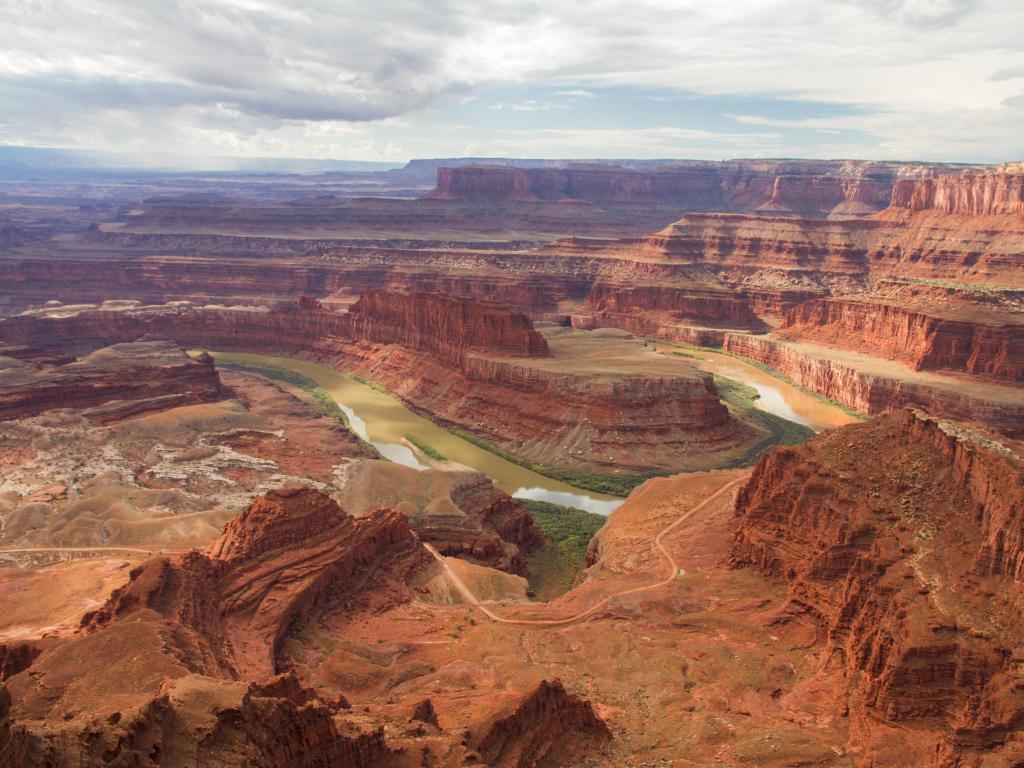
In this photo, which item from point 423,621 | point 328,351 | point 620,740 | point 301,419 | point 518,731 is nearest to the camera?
point 518,731

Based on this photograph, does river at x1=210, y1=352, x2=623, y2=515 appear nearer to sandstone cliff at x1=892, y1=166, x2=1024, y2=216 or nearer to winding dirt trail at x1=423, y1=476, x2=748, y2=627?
winding dirt trail at x1=423, y1=476, x2=748, y2=627

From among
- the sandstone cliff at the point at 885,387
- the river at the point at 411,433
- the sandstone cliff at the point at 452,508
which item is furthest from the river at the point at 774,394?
the sandstone cliff at the point at 452,508

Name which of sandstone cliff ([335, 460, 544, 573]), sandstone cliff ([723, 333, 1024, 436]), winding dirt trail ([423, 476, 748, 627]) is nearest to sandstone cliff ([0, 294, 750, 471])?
→ sandstone cliff ([335, 460, 544, 573])

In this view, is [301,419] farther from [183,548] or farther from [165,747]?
[165,747]

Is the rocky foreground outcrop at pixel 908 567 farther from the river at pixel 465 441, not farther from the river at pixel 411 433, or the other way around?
the river at pixel 465 441

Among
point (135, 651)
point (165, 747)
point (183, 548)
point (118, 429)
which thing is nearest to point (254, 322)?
point (118, 429)

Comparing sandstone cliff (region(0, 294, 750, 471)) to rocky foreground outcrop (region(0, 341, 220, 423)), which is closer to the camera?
sandstone cliff (region(0, 294, 750, 471))

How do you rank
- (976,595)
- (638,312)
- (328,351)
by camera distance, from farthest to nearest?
(638,312) < (328,351) < (976,595)
